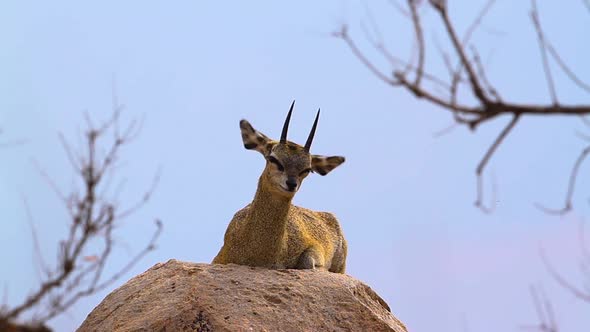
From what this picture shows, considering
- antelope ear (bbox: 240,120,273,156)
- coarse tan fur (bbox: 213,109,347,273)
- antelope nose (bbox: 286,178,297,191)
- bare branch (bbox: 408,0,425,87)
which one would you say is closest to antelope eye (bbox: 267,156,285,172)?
coarse tan fur (bbox: 213,109,347,273)

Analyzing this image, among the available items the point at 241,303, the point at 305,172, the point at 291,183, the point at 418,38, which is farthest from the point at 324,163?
the point at 418,38

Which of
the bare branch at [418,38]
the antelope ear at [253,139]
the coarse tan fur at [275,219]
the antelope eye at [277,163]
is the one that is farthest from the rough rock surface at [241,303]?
the bare branch at [418,38]

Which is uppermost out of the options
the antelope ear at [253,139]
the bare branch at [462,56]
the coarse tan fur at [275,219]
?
the bare branch at [462,56]

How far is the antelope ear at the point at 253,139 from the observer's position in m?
12.2

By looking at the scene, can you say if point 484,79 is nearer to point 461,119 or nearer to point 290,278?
point 461,119

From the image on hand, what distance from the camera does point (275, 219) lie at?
466 inches

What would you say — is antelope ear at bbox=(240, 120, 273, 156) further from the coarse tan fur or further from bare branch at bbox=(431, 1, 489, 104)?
bare branch at bbox=(431, 1, 489, 104)

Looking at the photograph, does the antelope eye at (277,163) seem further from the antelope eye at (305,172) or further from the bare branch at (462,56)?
the bare branch at (462,56)

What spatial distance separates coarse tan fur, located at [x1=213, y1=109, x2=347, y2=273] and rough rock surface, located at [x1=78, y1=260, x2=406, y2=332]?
1069 millimetres

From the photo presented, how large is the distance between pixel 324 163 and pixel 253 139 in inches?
41.7

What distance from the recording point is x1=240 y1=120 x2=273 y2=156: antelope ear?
12.2m

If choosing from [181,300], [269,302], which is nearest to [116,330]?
[181,300]

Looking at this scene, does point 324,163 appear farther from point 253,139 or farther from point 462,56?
point 462,56

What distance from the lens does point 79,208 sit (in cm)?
580
